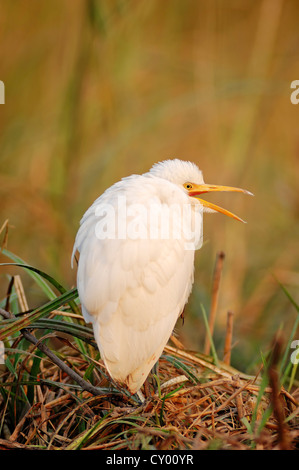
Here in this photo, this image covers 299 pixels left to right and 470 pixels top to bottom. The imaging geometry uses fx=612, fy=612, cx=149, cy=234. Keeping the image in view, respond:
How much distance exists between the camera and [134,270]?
4.54 feet

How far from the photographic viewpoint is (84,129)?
2.60 m

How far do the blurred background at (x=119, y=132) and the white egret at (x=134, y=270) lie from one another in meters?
0.68

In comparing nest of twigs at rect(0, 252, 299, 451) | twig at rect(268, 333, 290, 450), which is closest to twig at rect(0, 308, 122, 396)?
nest of twigs at rect(0, 252, 299, 451)

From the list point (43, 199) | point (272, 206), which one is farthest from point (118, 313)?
point (272, 206)

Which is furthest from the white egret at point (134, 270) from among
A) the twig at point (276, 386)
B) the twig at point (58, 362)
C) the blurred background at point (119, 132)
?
the blurred background at point (119, 132)

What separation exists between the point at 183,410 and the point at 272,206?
2607 millimetres

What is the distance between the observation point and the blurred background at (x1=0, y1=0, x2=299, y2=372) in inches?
95.3

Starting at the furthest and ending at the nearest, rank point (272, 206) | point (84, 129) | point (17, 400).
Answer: point (272, 206), point (84, 129), point (17, 400)

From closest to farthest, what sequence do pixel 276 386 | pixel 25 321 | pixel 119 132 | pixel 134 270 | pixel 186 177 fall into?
pixel 276 386, pixel 25 321, pixel 134 270, pixel 186 177, pixel 119 132

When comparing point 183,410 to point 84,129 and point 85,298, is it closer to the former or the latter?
point 85,298

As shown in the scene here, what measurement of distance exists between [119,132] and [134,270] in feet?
4.48

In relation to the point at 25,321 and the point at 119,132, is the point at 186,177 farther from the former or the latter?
the point at 119,132

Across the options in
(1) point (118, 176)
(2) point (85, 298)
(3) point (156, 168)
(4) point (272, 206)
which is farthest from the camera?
(4) point (272, 206)

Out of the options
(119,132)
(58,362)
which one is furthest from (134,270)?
(119,132)
